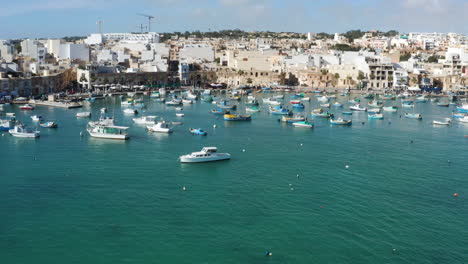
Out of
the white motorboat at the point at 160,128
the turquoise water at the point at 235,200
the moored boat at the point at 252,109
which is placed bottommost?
the turquoise water at the point at 235,200

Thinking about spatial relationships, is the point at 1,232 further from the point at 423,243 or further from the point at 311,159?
the point at 311,159

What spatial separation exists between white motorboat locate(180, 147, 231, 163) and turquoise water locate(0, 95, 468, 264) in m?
0.36

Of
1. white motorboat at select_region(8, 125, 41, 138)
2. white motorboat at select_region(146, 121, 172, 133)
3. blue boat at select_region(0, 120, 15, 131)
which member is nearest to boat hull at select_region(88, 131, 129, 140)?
white motorboat at select_region(146, 121, 172, 133)

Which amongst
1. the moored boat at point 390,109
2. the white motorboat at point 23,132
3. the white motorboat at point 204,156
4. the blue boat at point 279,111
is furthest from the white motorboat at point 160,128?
the moored boat at point 390,109

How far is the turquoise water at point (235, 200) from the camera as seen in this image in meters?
13.7

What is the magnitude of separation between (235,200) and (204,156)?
18.8 feet

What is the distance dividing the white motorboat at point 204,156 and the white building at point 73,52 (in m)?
46.8

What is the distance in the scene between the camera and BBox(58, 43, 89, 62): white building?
Answer: 216 feet

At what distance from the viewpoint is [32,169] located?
2147cm

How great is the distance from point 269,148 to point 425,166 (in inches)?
301

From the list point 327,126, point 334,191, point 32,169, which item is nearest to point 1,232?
point 32,169

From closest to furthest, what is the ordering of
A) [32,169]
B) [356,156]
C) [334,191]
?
[334,191] → [32,169] → [356,156]

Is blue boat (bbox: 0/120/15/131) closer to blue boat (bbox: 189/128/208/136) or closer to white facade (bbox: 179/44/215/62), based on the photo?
blue boat (bbox: 189/128/208/136)

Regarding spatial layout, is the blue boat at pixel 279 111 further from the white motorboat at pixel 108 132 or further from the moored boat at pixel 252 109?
the white motorboat at pixel 108 132
